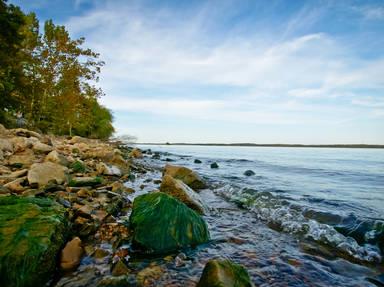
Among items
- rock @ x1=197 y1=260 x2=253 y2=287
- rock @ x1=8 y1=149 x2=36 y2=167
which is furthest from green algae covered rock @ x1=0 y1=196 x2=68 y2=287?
rock @ x1=8 y1=149 x2=36 y2=167

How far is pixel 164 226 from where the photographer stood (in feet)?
11.2

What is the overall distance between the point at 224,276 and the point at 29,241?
1856 mm

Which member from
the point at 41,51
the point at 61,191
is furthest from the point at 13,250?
the point at 41,51

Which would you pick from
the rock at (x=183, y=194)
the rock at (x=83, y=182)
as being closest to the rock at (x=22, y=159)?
the rock at (x=83, y=182)

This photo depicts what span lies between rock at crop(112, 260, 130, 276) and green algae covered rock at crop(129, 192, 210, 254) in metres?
0.47

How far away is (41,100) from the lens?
77.4ft

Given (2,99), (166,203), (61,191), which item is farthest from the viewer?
(2,99)

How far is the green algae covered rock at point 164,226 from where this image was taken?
328 cm

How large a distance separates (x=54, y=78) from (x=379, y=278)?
2689 centimetres

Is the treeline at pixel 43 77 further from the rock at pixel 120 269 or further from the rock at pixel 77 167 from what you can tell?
the rock at pixel 120 269

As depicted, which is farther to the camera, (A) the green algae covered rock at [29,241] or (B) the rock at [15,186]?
(B) the rock at [15,186]

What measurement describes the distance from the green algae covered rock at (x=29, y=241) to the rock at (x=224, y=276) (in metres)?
1.51

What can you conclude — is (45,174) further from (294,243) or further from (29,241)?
(294,243)

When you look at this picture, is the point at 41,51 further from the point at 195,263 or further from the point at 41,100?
the point at 195,263
